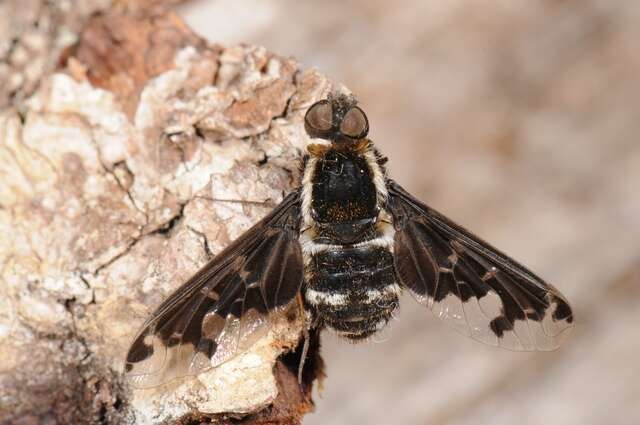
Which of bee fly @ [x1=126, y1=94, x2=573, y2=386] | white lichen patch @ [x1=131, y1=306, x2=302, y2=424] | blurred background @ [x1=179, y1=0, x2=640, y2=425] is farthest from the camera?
blurred background @ [x1=179, y1=0, x2=640, y2=425]

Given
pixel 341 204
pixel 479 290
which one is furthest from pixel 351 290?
pixel 479 290

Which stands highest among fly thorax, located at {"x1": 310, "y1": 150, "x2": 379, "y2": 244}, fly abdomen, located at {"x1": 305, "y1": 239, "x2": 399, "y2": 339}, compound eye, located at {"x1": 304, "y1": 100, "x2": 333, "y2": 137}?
compound eye, located at {"x1": 304, "y1": 100, "x2": 333, "y2": 137}

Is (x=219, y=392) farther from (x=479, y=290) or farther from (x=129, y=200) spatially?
(x=479, y=290)

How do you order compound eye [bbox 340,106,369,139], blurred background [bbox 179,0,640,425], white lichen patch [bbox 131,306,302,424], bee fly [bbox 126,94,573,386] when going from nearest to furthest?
white lichen patch [bbox 131,306,302,424], bee fly [bbox 126,94,573,386], compound eye [bbox 340,106,369,139], blurred background [bbox 179,0,640,425]

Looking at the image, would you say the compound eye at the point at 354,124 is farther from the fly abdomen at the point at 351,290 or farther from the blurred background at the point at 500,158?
the blurred background at the point at 500,158

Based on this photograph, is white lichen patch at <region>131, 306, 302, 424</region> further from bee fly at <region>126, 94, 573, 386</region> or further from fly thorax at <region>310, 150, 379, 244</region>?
fly thorax at <region>310, 150, 379, 244</region>

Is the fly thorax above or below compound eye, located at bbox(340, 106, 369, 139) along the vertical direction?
below

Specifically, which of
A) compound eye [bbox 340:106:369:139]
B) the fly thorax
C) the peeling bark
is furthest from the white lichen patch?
compound eye [bbox 340:106:369:139]
